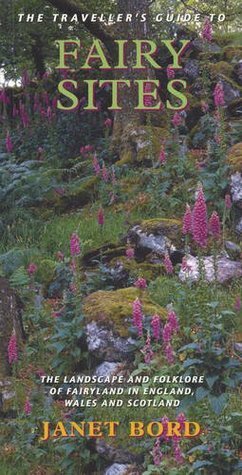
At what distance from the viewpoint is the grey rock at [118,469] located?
4.39 metres

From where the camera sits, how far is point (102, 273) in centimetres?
688

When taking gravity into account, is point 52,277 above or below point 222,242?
below

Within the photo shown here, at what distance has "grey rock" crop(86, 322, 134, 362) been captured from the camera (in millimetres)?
5473

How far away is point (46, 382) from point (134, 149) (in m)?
5.69

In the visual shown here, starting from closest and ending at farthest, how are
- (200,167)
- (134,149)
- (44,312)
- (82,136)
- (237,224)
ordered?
(44,312)
(237,224)
(200,167)
(134,149)
(82,136)

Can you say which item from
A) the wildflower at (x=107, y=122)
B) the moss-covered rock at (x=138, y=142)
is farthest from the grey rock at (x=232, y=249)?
the wildflower at (x=107, y=122)

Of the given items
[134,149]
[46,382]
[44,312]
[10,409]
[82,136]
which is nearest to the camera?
[10,409]

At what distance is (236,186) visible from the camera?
7.67 m

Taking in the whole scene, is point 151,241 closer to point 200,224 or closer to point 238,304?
point 238,304

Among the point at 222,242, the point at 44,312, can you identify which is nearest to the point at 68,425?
the point at 44,312

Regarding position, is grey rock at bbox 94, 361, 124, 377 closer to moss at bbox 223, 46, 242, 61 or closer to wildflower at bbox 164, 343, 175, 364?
wildflower at bbox 164, 343, 175, 364

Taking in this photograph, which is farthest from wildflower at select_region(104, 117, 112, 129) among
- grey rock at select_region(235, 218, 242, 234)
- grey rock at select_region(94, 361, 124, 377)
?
grey rock at select_region(94, 361, 124, 377)

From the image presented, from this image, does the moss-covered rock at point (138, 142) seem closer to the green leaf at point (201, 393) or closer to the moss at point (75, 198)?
the moss at point (75, 198)

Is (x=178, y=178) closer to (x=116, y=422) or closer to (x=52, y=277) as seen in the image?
(x=52, y=277)
